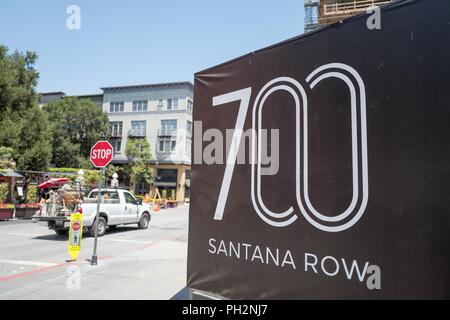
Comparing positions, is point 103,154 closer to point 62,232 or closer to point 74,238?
point 74,238

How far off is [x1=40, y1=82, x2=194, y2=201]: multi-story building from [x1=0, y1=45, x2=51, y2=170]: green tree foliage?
2139 cm

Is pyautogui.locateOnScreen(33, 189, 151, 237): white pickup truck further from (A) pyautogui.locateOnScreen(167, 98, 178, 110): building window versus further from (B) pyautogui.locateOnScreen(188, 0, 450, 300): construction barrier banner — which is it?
(A) pyautogui.locateOnScreen(167, 98, 178, 110): building window

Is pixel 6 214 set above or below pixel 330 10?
below

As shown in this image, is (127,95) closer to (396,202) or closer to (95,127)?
(95,127)

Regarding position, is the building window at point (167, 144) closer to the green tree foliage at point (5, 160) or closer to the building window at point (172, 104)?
the building window at point (172, 104)

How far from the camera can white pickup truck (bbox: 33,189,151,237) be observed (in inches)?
509

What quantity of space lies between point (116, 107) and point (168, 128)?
34.9 feet

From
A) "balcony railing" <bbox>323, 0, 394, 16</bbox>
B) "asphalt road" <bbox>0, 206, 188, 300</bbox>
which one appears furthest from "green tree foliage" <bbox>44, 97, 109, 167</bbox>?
"asphalt road" <bbox>0, 206, 188, 300</bbox>

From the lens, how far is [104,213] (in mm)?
14164

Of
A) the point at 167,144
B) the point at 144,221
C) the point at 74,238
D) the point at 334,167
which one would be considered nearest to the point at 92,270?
the point at 74,238

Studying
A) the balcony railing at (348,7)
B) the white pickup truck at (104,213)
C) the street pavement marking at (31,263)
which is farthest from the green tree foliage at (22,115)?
the balcony railing at (348,7)

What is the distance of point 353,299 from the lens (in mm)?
2525

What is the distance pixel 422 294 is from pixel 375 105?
1.40 m
